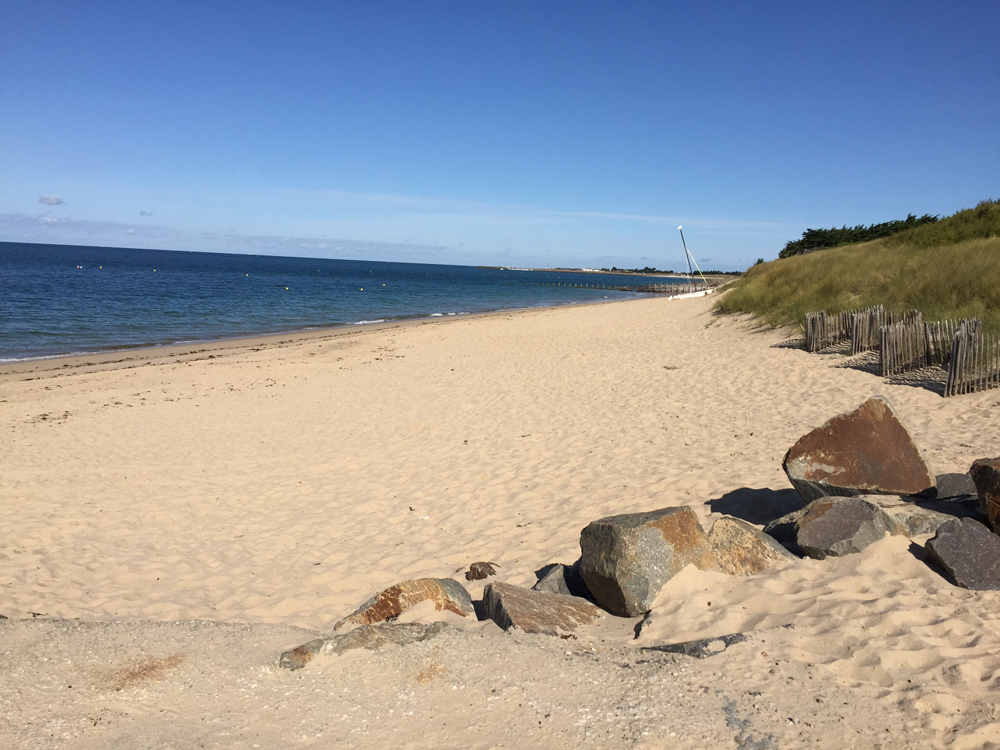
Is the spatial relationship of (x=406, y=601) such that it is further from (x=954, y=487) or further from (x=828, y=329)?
(x=828, y=329)

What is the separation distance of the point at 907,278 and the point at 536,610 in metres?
13.6

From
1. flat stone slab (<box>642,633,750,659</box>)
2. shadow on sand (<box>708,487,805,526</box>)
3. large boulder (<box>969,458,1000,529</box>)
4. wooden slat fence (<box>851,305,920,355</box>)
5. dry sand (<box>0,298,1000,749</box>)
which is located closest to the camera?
dry sand (<box>0,298,1000,749</box>)

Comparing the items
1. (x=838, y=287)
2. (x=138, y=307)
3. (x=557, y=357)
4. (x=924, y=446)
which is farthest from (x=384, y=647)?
(x=138, y=307)

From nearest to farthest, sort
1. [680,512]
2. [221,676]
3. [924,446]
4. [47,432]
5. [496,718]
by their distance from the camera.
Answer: [496,718], [221,676], [680,512], [924,446], [47,432]

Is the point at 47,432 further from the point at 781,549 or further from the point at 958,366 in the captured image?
the point at 958,366

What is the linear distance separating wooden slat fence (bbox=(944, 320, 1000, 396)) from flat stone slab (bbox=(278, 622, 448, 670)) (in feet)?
26.2

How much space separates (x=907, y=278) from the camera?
13.5m

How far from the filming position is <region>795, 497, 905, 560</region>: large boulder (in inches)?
157

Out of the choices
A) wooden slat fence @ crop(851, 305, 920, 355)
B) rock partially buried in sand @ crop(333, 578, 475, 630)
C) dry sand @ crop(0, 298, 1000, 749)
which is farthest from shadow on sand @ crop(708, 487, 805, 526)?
wooden slat fence @ crop(851, 305, 920, 355)

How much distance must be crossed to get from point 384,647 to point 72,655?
1604 mm

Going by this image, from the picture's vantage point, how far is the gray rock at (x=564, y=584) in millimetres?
4273

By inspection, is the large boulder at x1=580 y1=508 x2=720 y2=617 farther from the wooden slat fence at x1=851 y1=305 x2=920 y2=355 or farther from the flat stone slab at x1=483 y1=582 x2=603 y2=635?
the wooden slat fence at x1=851 y1=305 x2=920 y2=355

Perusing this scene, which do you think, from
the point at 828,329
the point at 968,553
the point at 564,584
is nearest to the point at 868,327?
the point at 828,329

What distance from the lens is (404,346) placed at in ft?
65.4
